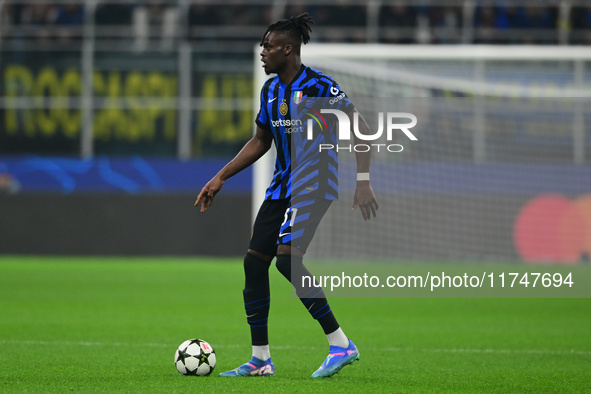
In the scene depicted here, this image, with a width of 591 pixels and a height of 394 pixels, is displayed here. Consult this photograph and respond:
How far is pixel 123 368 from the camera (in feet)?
20.2

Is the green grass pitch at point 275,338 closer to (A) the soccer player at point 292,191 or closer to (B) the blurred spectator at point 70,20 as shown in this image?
(A) the soccer player at point 292,191

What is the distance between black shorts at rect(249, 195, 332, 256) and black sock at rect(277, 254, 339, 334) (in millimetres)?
108

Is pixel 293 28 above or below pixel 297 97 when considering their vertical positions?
above

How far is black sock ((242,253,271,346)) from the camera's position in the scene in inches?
228

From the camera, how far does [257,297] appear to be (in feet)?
19.1

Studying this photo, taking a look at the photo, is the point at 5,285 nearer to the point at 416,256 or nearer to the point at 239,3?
the point at 416,256

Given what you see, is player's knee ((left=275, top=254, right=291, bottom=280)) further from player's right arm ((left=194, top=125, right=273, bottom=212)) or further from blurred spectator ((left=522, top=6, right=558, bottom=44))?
blurred spectator ((left=522, top=6, right=558, bottom=44))

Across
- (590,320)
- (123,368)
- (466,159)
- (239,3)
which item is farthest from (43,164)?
(123,368)

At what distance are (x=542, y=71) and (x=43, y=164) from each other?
11042mm

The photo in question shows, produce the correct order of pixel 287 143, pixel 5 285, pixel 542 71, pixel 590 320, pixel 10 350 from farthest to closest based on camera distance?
1. pixel 5 285
2. pixel 542 71
3. pixel 590 320
4. pixel 10 350
5. pixel 287 143

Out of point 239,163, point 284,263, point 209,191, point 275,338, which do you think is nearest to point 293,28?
point 239,163

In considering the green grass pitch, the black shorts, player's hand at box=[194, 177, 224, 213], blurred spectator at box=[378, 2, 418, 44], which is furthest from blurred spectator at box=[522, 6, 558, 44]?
player's hand at box=[194, 177, 224, 213]

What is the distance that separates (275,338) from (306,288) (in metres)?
2.64

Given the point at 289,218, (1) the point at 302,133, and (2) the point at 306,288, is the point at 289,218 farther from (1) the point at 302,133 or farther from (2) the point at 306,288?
(1) the point at 302,133
